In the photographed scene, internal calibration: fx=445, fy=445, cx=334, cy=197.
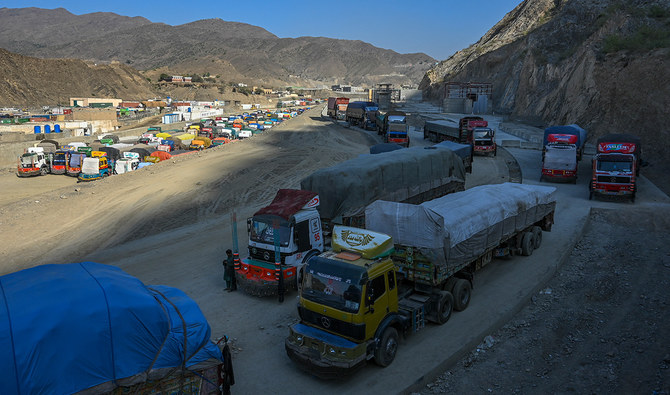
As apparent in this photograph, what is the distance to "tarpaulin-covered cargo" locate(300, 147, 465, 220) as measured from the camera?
1551 cm

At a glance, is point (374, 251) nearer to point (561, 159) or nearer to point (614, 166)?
point (614, 166)

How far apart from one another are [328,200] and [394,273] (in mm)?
6334

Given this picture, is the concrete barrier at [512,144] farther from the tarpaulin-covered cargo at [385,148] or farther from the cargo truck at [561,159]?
the tarpaulin-covered cargo at [385,148]

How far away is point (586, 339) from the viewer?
10852mm

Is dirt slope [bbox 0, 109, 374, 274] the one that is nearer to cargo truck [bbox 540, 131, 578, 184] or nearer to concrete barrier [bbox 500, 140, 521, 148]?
cargo truck [bbox 540, 131, 578, 184]

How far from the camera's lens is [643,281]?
1404 cm

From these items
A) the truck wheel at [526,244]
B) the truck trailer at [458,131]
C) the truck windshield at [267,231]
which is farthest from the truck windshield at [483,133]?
the truck windshield at [267,231]

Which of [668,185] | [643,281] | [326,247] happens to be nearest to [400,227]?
[326,247]

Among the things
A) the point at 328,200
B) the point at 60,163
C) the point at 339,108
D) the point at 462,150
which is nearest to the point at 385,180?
the point at 328,200

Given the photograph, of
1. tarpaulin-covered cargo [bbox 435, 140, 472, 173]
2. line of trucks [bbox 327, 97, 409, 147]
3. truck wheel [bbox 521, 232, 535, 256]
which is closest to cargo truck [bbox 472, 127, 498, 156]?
line of trucks [bbox 327, 97, 409, 147]

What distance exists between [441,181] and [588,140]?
73.7 feet

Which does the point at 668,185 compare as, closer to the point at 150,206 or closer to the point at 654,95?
the point at 654,95

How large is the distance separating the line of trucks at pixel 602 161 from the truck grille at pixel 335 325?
20029 mm

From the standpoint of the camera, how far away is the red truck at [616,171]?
74.1 feet
